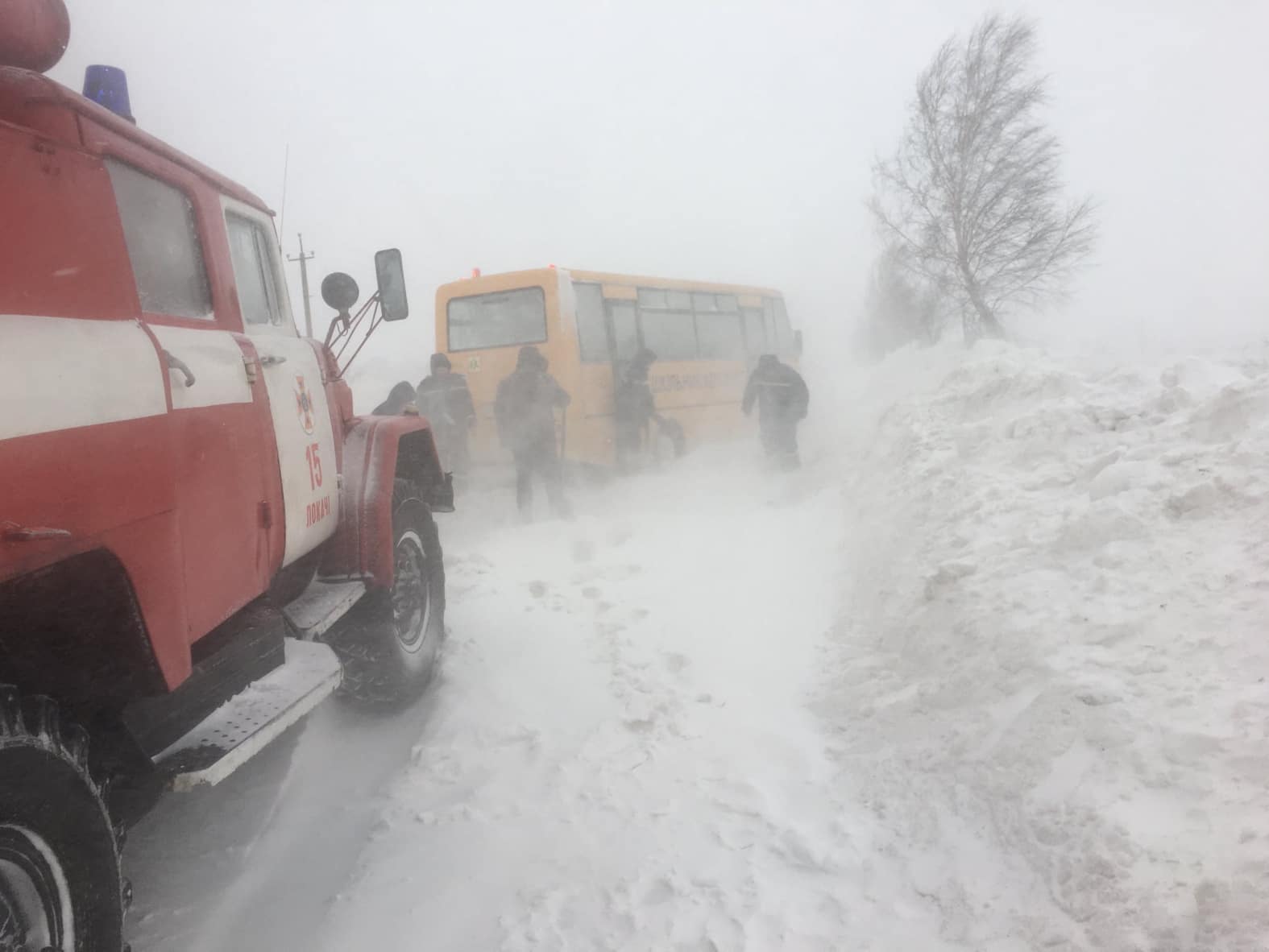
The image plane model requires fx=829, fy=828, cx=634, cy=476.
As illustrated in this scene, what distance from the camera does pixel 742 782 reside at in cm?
333

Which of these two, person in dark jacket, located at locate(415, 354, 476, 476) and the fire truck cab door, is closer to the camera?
the fire truck cab door

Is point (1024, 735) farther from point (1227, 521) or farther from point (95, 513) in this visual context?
point (95, 513)

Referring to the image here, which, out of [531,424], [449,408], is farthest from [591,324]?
[531,424]

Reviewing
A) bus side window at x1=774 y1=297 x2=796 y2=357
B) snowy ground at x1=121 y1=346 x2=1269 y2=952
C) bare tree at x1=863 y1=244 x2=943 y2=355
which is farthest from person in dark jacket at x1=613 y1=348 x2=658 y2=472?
bare tree at x1=863 y1=244 x2=943 y2=355

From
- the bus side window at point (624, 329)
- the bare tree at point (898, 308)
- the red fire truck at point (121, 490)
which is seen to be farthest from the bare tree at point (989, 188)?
the red fire truck at point (121, 490)

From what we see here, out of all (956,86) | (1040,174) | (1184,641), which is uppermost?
(956,86)

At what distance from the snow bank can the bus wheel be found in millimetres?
2115

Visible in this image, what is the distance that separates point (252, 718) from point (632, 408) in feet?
27.9

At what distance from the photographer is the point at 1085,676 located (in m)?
2.93

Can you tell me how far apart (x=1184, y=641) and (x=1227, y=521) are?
0.80 meters

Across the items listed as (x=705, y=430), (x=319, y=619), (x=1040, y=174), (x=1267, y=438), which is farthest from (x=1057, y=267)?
(x=319, y=619)

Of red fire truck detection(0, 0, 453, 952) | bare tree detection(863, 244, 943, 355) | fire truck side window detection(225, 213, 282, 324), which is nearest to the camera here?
red fire truck detection(0, 0, 453, 952)

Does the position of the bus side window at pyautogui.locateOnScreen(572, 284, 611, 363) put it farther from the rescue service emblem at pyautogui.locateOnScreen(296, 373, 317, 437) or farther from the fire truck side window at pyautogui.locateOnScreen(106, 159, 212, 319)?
the fire truck side window at pyautogui.locateOnScreen(106, 159, 212, 319)

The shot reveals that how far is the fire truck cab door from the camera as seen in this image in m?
3.27
